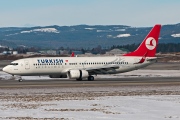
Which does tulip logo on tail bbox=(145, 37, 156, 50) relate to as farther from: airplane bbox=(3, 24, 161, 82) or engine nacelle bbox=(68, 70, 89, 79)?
engine nacelle bbox=(68, 70, 89, 79)

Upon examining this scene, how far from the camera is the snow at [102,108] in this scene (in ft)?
82.1

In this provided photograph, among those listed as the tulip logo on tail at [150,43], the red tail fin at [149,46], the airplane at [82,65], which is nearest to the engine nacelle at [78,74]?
the airplane at [82,65]

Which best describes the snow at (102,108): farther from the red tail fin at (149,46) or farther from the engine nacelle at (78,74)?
the red tail fin at (149,46)

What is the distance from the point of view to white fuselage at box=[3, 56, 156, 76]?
5725 cm

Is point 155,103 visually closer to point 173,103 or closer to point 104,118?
point 173,103

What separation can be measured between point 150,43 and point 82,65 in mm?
8739

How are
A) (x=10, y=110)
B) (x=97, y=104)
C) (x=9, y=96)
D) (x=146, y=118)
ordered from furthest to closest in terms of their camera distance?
(x=9, y=96)
(x=97, y=104)
(x=10, y=110)
(x=146, y=118)

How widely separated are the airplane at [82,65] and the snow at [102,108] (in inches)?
938

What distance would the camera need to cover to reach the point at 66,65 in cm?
5881

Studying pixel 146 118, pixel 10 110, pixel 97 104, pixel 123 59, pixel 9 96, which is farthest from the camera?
pixel 123 59

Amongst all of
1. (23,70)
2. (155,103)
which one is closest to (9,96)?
(155,103)

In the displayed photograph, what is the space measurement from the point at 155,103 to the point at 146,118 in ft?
22.3

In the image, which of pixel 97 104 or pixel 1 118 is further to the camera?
pixel 97 104

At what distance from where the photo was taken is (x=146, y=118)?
24172 mm
